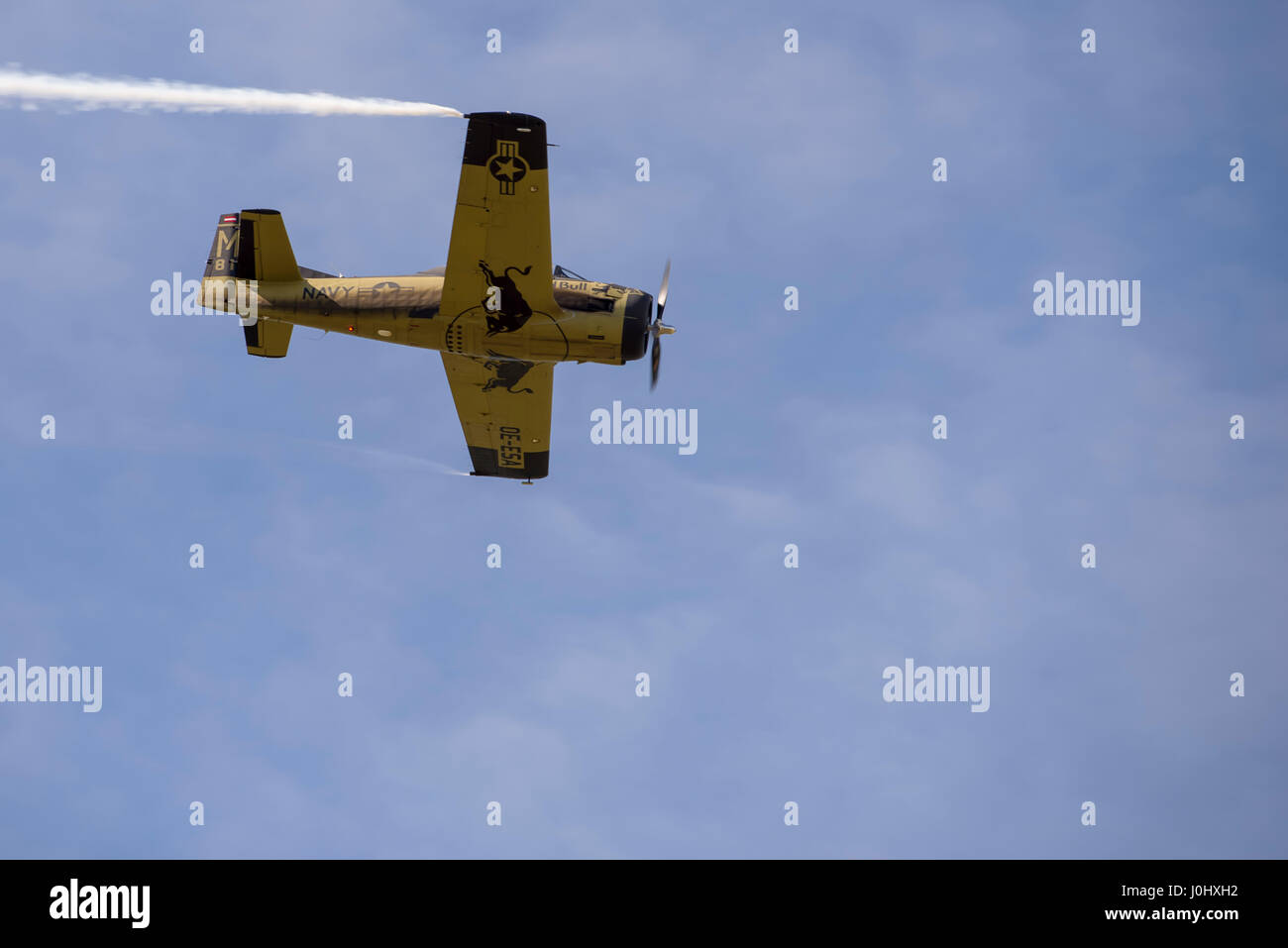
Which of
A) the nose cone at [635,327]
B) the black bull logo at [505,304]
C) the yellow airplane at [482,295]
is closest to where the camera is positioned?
the yellow airplane at [482,295]

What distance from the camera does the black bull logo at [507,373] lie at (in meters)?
30.9

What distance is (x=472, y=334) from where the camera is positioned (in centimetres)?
2862

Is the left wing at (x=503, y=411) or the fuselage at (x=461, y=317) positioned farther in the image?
the left wing at (x=503, y=411)

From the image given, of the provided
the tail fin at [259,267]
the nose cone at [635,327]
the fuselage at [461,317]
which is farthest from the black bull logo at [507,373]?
the tail fin at [259,267]

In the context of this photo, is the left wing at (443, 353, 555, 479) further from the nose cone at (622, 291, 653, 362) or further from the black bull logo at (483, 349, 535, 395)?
the nose cone at (622, 291, 653, 362)

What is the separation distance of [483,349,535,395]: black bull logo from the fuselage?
1928 mm

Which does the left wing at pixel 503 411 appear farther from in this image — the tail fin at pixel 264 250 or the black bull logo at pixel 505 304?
the tail fin at pixel 264 250

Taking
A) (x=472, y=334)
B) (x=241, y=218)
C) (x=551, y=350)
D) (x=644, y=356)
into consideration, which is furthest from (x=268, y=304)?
(x=644, y=356)

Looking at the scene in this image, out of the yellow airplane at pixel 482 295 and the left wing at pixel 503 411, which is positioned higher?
the yellow airplane at pixel 482 295

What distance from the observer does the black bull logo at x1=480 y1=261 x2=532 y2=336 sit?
2791cm

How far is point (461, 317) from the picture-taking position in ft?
93.4

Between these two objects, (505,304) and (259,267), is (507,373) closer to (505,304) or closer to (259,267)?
(505,304)

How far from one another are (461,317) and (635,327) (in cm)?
386

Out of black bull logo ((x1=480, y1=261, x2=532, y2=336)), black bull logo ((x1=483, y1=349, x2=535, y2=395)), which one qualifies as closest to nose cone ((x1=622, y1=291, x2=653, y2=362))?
black bull logo ((x1=480, y1=261, x2=532, y2=336))
